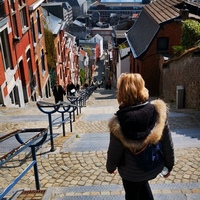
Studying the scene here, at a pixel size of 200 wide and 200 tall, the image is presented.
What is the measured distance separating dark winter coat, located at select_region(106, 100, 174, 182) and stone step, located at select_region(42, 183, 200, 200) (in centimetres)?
125

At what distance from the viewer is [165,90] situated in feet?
58.2

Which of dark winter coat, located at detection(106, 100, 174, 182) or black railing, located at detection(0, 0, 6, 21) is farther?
black railing, located at detection(0, 0, 6, 21)

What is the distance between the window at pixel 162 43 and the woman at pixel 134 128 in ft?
58.4

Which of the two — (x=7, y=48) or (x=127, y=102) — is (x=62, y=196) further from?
(x=7, y=48)

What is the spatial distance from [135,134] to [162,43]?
18181 millimetres

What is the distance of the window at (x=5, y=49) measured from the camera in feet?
43.8

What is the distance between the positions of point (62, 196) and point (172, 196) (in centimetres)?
158

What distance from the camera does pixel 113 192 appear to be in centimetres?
425

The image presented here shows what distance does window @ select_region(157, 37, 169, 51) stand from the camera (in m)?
19.9

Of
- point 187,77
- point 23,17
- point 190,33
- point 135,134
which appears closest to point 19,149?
point 135,134

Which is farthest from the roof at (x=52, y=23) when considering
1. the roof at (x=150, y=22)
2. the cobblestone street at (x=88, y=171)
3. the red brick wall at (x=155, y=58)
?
the cobblestone street at (x=88, y=171)

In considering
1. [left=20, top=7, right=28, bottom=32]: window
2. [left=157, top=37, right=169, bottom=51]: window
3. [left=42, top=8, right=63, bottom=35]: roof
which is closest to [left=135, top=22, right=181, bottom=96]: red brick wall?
[left=157, top=37, right=169, bottom=51]: window

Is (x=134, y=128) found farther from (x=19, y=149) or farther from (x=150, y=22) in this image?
(x=150, y=22)

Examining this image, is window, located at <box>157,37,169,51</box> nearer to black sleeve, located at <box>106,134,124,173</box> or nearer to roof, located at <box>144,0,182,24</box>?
roof, located at <box>144,0,182,24</box>
